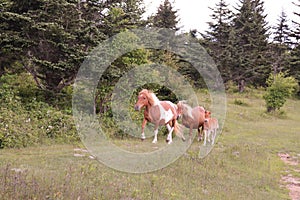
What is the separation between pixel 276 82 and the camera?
26.2 meters

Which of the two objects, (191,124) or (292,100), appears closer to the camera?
(191,124)

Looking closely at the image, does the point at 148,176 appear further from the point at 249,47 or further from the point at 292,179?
the point at 249,47

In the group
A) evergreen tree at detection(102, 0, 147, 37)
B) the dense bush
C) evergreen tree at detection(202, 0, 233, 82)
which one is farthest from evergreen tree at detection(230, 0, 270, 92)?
the dense bush

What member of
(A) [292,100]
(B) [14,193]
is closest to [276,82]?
(A) [292,100]

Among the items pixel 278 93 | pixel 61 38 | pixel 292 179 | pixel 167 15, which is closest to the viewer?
pixel 292 179

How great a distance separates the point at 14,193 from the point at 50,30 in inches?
380

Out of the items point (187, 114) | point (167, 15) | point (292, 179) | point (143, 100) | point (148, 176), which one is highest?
point (167, 15)

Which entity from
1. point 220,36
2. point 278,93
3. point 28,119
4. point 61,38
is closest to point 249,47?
point 220,36

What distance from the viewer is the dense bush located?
34.8 feet

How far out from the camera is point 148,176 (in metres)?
7.89

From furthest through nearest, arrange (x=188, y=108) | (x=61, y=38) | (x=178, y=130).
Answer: (x=61, y=38), (x=188, y=108), (x=178, y=130)

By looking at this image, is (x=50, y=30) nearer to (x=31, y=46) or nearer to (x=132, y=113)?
(x=31, y=46)

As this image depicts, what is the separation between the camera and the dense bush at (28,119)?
10.6 m

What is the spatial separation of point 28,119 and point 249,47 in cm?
3190
